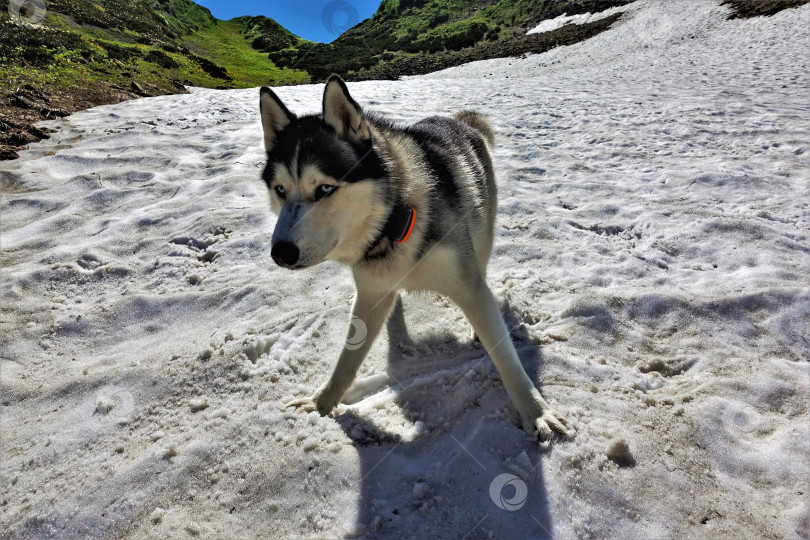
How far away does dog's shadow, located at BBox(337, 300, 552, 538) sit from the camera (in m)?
1.78

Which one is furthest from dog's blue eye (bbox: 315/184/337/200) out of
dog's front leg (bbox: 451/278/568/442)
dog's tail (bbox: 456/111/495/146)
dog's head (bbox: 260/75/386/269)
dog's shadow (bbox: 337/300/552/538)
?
dog's tail (bbox: 456/111/495/146)

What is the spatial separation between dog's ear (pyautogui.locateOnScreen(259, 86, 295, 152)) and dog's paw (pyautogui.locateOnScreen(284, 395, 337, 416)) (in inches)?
64.8

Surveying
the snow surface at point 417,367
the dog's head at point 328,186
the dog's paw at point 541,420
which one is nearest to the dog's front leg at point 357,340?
the snow surface at point 417,367

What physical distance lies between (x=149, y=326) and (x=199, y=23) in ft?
231

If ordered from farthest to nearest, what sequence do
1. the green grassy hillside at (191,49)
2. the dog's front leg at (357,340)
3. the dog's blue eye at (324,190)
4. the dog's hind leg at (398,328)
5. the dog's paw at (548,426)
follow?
the green grassy hillside at (191,49), the dog's hind leg at (398,328), the dog's front leg at (357,340), the dog's blue eye at (324,190), the dog's paw at (548,426)

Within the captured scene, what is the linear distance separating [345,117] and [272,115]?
0.56 metres

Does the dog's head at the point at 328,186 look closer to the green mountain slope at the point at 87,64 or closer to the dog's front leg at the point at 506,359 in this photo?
the dog's front leg at the point at 506,359

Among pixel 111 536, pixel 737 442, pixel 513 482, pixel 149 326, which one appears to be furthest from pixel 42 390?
pixel 737 442

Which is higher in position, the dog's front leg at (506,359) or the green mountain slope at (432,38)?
the green mountain slope at (432,38)

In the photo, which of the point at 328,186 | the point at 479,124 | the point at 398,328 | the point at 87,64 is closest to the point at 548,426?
the point at 398,328

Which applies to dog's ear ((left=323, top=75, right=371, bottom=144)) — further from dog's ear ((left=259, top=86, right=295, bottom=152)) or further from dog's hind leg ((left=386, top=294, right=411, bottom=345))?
dog's hind leg ((left=386, top=294, right=411, bottom=345))

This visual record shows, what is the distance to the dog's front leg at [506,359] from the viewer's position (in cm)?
219

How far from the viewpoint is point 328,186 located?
220cm

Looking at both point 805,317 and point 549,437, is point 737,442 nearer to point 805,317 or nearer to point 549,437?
point 549,437
